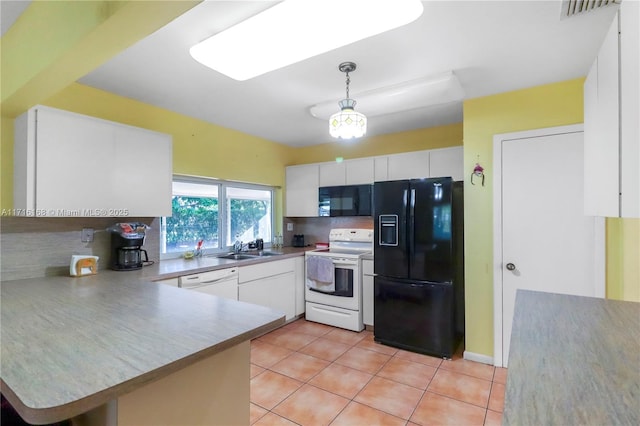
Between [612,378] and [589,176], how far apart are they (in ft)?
3.26

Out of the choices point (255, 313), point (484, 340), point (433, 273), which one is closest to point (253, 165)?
point (433, 273)

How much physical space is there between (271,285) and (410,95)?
2.34 m

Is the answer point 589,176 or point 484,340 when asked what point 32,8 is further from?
point 484,340

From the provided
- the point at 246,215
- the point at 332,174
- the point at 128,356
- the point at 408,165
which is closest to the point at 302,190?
the point at 332,174

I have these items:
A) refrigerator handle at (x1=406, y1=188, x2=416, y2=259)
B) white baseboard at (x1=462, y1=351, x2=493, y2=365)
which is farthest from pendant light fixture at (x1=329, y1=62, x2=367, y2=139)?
white baseboard at (x1=462, y1=351, x2=493, y2=365)

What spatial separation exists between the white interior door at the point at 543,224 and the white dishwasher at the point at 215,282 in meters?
2.40

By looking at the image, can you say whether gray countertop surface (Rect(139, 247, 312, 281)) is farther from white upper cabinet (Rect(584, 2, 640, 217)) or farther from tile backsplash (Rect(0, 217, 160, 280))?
white upper cabinet (Rect(584, 2, 640, 217))

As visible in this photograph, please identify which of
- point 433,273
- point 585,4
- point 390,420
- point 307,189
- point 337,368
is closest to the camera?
point 585,4

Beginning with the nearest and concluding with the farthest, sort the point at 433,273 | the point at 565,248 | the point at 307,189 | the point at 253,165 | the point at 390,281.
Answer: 1. the point at 565,248
2. the point at 433,273
3. the point at 390,281
4. the point at 253,165
5. the point at 307,189

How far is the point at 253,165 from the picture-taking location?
4047 millimetres

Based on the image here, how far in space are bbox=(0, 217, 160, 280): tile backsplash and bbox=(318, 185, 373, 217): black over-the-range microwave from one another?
7.79 ft

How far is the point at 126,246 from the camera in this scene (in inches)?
99.1

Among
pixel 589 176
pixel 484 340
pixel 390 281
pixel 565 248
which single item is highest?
pixel 589 176

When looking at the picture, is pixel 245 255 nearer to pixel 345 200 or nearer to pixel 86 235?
pixel 345 200
